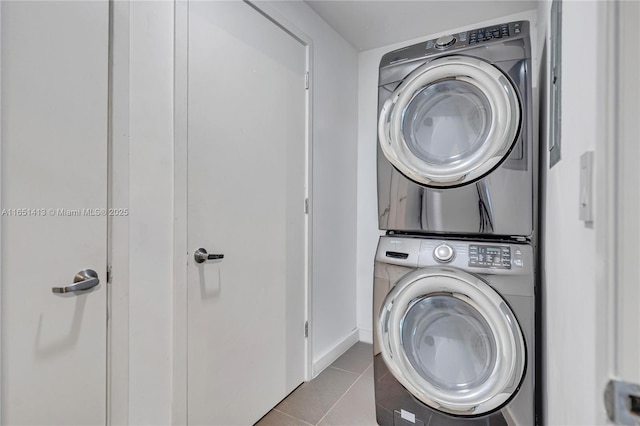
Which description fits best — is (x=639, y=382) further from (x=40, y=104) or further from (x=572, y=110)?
(x=40, y=104)

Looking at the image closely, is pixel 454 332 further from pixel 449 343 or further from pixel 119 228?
pixel 119 228

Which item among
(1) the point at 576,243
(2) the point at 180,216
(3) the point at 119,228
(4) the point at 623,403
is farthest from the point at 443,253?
(3) the point at 119,228

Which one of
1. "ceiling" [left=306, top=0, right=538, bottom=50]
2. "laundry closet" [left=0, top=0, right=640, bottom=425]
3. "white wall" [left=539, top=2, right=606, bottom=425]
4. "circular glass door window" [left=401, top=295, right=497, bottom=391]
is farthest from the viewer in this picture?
"ceiling" [left=306, top=0, right=538, bottom=50]

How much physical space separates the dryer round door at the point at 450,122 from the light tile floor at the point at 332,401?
131 centimetres

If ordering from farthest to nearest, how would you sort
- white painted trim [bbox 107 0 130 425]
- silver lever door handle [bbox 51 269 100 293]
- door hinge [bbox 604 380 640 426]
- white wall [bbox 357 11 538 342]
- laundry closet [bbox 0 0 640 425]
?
white wall [bbox 357 11 538 342] → white painted trim [bbox 107 0 130 425] → silver lever door handle [bbox 51 269 100 293] → laundry closet [bbox 0 0 640 425] → door hinge [bbox 604 380 640 426]

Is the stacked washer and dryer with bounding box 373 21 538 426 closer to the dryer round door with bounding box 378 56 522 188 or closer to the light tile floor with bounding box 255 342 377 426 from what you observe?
the dryer round door with bounding box 378 56 522 188

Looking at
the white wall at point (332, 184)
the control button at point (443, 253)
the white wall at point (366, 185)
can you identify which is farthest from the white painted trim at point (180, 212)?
the white wall at point (366, 185)

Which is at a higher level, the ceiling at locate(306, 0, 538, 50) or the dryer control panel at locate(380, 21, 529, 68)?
the ceiling at locate(306, 0, 538, 50)

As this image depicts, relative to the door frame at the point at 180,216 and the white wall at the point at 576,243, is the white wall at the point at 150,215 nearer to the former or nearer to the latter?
the door frame at the point at 180,216

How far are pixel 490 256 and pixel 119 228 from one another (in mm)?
1473

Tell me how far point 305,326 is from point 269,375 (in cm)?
38

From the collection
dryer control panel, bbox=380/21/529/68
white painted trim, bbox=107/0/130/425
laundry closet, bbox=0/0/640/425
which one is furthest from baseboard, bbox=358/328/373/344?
dryer control panel, bbox=380/21/529/68

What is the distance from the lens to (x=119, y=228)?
1108 millimetres

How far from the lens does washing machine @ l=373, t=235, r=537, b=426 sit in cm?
127
